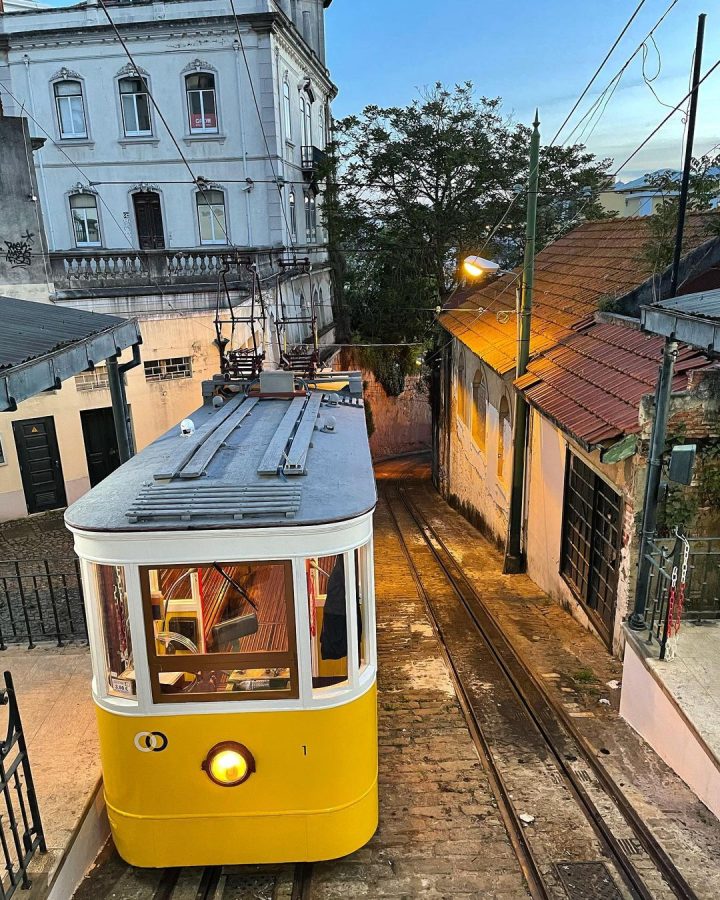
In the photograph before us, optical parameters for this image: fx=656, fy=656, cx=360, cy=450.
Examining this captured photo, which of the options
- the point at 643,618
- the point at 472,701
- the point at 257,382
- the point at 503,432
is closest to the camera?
the point at 643,618

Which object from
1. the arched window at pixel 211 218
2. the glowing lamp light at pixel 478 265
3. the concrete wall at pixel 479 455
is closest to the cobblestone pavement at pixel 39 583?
the glowing lamp light at pixel 478 265

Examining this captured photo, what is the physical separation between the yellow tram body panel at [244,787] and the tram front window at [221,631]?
18 cm

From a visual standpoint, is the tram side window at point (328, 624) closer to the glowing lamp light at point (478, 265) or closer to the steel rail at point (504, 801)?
the steel rail at point (504, 801)

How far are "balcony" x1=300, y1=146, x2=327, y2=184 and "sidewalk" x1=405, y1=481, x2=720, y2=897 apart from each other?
1890 cm

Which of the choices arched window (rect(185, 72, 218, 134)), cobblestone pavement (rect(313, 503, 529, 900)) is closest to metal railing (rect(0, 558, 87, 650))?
cobblestone pavement (rect(313, 503, 529, 900))

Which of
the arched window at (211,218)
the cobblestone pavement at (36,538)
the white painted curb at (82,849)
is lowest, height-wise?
the cobblestone pavement at (36,538)

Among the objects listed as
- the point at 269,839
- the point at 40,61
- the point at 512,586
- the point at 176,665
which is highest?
the point at 40,61

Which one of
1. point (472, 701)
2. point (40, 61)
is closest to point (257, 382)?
point (472, 701)

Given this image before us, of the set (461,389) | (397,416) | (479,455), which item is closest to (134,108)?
(461,389)

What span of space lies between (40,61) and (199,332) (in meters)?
14.4

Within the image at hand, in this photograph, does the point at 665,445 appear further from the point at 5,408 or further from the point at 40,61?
the point at 40,61

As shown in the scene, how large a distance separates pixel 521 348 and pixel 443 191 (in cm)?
1304

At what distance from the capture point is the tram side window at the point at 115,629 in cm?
394

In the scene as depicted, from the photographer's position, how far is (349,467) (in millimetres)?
4852
